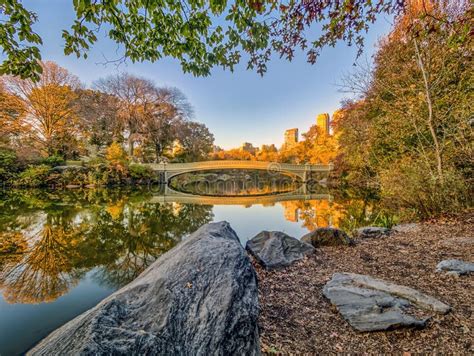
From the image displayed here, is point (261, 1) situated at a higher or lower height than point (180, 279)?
higher

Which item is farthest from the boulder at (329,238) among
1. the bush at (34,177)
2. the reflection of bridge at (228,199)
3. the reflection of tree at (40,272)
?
the bush at (34,177)

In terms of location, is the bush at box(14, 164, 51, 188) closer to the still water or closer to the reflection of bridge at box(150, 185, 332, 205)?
the still water

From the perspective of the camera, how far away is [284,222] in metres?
6.70

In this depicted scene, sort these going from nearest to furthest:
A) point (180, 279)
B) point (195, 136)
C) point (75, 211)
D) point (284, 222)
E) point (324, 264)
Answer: point (180, 279), point (324, 264), point (284, 222), point (75, 211), point (195, 136)

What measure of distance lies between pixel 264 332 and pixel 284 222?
5.36 m

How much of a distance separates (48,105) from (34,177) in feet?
19.1

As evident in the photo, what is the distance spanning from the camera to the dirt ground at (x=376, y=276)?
1355 millimetres

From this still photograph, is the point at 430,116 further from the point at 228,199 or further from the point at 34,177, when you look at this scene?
the point at 34,177

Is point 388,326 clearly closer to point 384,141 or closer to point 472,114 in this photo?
point 472,114

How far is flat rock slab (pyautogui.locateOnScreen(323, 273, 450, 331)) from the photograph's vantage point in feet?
4.76

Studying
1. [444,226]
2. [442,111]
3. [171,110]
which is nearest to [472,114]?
[442,111]

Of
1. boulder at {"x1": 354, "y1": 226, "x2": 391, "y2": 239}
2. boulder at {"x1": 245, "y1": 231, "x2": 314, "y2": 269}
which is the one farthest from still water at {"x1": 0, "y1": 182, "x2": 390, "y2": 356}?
boulder at {"x1": 245, "y1": 231, "x2": 314, "y2": 269}

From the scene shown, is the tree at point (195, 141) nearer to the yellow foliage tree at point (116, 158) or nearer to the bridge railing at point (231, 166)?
the bridge railing at point (231, 166)

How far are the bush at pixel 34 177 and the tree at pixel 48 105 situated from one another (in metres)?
3.23
